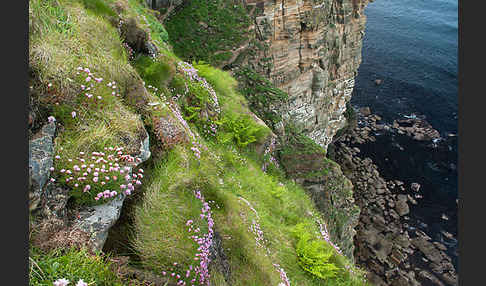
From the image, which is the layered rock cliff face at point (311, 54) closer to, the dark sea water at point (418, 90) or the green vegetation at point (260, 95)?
the green vegetation at point (260, 95)

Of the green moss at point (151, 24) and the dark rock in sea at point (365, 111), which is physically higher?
the green moss at point (151, 24)

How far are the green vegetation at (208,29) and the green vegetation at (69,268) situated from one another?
18844 millimetres

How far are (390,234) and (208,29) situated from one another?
77.9 ft

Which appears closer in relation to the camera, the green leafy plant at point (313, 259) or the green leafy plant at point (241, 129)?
the green leafy plant at point (313, 259)

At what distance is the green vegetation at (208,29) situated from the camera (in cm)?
2142

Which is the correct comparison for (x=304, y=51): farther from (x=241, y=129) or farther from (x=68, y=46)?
(x=68, y=46)

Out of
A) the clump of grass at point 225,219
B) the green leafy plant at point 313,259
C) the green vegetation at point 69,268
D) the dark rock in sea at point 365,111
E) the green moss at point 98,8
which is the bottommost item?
the dark rock in sea at point 365,111

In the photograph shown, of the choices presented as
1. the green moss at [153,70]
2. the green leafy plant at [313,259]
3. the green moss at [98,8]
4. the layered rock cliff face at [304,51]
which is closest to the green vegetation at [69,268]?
the green moss at [153,70]

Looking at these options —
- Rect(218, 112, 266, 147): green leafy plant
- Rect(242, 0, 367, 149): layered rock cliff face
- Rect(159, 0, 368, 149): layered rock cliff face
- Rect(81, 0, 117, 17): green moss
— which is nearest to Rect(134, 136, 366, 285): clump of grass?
Rect(218, 112, 266, 147): green leafy plant

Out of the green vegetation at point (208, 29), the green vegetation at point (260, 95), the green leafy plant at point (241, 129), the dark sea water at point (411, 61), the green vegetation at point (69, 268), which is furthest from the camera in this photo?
the dark sea water at point (411, 61)

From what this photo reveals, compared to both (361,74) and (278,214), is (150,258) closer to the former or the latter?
(278,214)

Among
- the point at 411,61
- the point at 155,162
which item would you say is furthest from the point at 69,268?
the point at 411,61

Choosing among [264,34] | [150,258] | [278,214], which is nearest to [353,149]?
[264,34]

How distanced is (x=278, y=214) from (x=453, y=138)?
38.8 metres
